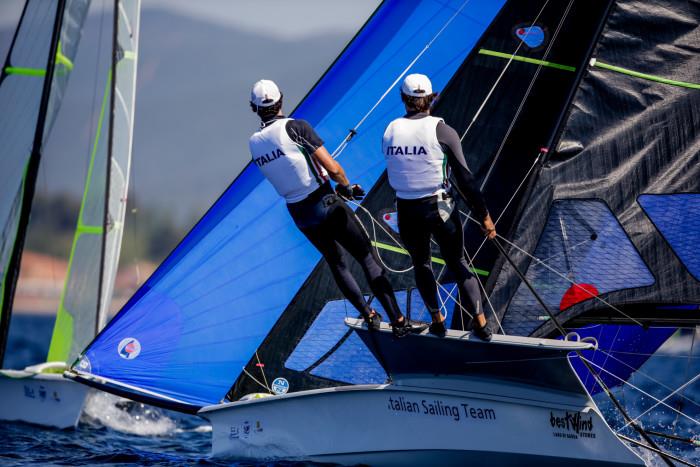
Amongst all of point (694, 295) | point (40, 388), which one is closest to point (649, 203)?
point (694, 295)

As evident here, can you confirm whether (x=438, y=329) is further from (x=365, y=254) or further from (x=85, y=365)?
(x=85, y=365)

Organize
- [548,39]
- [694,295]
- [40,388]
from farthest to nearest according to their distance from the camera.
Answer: [40,388]
[548,39]
[694,295]

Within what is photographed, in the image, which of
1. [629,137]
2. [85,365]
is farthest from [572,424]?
[85,365]

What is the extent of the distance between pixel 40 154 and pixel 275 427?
5456mm

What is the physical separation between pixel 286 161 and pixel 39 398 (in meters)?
5.79

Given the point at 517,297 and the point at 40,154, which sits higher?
the point at 40,154

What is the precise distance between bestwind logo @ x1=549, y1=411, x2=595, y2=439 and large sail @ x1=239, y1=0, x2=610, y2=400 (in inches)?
64.4

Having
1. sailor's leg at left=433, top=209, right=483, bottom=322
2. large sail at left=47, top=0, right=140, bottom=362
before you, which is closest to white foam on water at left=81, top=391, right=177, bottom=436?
large sail at left=47, top=0, right=140, bottom=362

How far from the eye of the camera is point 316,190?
6.76m

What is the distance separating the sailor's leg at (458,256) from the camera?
6309mm

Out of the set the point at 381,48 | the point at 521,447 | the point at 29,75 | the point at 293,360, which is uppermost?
the point at 29,75

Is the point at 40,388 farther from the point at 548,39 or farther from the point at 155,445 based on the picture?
the point at 548,39

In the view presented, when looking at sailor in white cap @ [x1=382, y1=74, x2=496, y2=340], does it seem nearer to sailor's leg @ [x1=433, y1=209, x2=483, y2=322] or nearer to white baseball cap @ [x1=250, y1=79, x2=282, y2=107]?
sailor's leg @ [x1=433, y1=209, x2=483, y2=322]

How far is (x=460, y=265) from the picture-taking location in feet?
20.9
